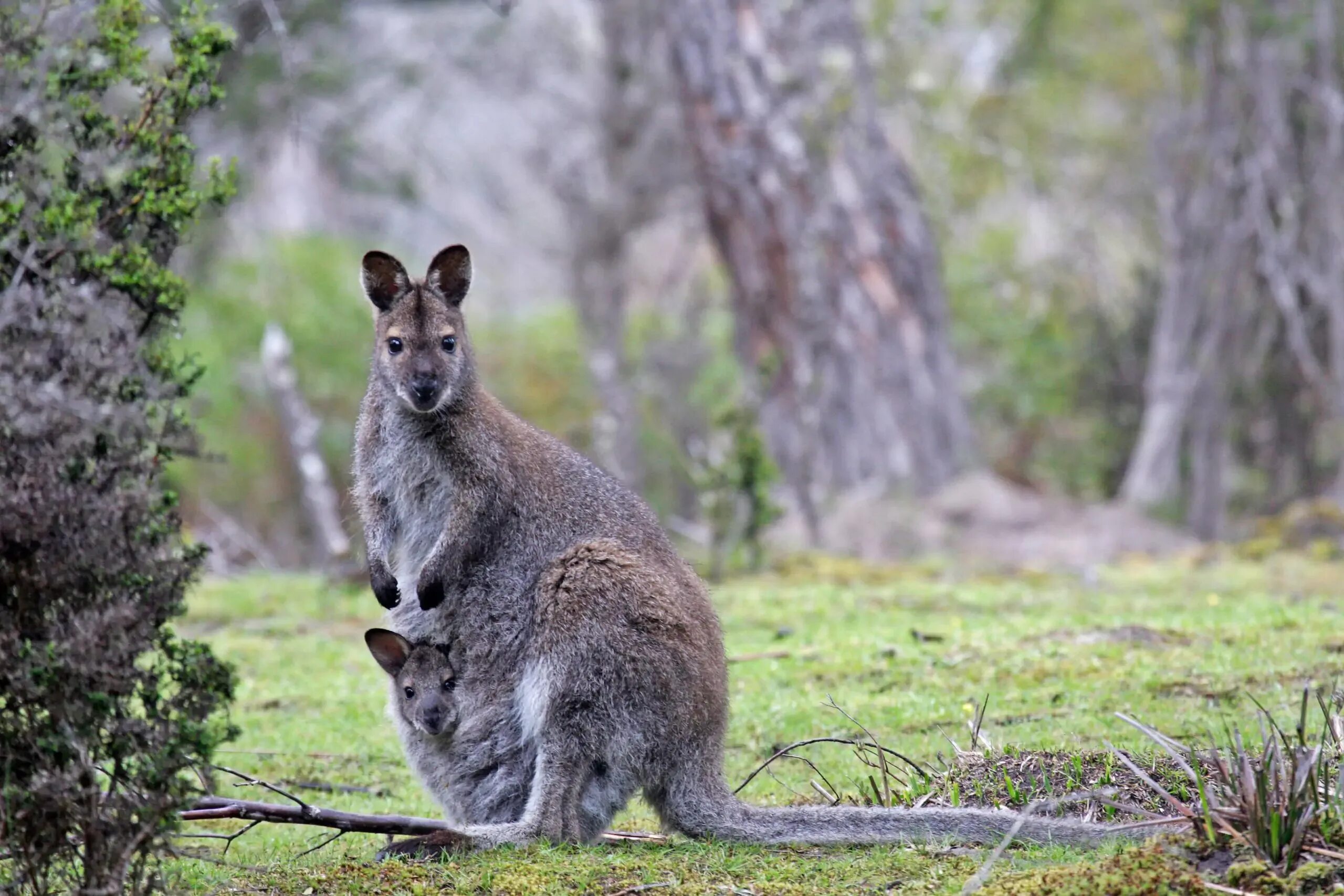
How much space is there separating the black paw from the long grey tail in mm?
1098

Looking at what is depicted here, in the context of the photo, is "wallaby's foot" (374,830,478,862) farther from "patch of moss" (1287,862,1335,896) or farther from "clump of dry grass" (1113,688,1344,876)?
"patch of moss" (1287,862,1335,896)

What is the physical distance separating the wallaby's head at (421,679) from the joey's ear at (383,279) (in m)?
1.27

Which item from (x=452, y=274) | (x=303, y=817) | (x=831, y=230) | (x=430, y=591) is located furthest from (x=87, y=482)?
(x=831, y=230)

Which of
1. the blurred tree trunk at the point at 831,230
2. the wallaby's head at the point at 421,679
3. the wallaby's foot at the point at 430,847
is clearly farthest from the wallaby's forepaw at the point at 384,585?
the blurred tree trunk at the point at 831,230

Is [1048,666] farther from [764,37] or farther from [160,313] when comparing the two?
[764,37]

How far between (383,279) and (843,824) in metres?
2.66

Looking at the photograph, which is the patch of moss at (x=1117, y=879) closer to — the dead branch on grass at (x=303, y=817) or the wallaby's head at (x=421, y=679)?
the dead branch on grass at (x=303, y=817)

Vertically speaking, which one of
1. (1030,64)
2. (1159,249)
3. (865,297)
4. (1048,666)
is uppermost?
(1030,64)

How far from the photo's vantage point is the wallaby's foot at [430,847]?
491cm

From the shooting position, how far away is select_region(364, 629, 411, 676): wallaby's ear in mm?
5781

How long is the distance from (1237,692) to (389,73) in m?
17.9

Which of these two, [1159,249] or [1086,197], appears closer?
[1159,249]

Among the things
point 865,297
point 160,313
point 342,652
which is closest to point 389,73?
point 865,297

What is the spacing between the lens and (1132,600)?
9.83 meters
